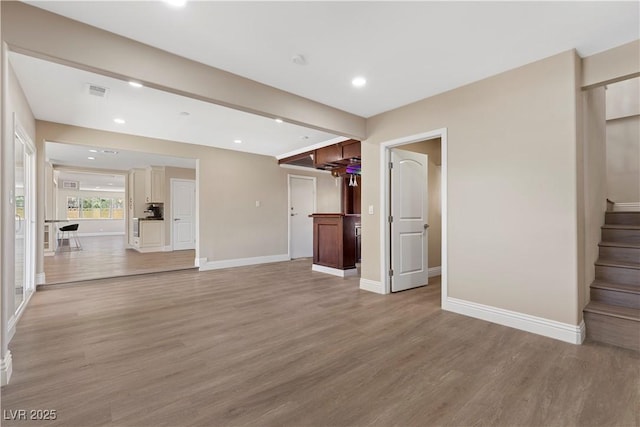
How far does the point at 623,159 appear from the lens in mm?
4312

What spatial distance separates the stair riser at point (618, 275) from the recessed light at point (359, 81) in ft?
9.90

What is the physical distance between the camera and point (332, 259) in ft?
17.9

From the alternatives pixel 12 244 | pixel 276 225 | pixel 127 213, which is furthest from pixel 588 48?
pixel 127 213

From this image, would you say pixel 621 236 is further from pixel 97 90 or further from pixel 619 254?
pixel 97 90

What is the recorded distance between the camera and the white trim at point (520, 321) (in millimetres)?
2478

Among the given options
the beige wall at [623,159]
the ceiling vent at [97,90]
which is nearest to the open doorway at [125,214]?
the ceiling vent at [97,90]

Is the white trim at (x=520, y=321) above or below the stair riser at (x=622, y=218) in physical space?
below

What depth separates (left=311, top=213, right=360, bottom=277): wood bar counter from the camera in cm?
530

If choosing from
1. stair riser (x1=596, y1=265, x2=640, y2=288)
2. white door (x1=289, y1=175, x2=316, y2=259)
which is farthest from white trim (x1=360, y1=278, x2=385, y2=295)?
white door (x1=289, y1=175, x2=316, y2=259)

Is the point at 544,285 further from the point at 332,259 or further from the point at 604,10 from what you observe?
the point at 332,259

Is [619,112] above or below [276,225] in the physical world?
above

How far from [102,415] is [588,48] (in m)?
4.31

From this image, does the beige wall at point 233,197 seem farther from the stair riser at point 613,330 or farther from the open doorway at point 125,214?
the stair riser at point 613,330

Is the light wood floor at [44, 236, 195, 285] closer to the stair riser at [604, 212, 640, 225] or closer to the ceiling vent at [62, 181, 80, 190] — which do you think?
the stair riser at [604, 212, 640, 225]
